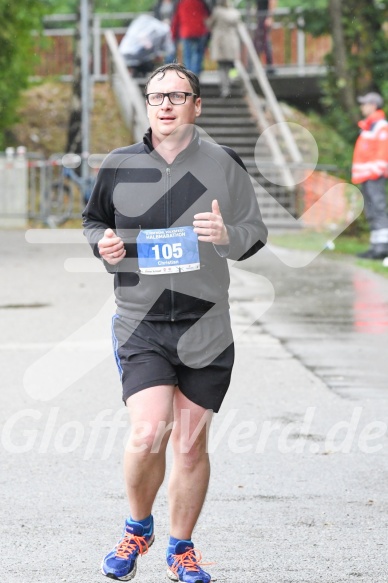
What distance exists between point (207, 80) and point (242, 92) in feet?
3.57

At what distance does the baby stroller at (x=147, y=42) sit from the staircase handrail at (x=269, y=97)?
220 centimetres

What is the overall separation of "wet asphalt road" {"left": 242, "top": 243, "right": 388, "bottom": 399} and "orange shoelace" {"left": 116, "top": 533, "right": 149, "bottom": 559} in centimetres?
402

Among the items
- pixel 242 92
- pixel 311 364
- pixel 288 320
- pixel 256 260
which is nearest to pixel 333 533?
pixel 311 364

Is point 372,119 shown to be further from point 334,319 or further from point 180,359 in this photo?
point 180,359

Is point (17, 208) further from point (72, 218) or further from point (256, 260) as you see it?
point (256, 260)

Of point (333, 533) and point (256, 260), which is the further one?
point (256, 260)

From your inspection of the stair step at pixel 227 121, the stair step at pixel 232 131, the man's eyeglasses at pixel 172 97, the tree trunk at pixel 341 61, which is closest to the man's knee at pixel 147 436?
the man's eyeglasses at pixel 172 97

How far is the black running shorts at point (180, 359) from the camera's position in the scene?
5.01 metres

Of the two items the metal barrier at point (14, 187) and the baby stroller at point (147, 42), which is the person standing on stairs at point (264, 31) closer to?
the baby stroller at point (147, 42)

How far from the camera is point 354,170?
18.2 meters

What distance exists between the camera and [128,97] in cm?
2756

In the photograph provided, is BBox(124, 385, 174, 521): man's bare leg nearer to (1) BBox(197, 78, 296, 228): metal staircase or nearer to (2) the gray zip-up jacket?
A: (2) the gray zip-up jacket

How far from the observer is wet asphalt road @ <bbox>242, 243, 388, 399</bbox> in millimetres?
9755

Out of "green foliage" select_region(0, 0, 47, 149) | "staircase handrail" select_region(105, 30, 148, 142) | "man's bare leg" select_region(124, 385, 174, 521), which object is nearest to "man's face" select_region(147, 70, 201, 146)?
"man's bare leg" select_region(124, 385, 174, 521)
